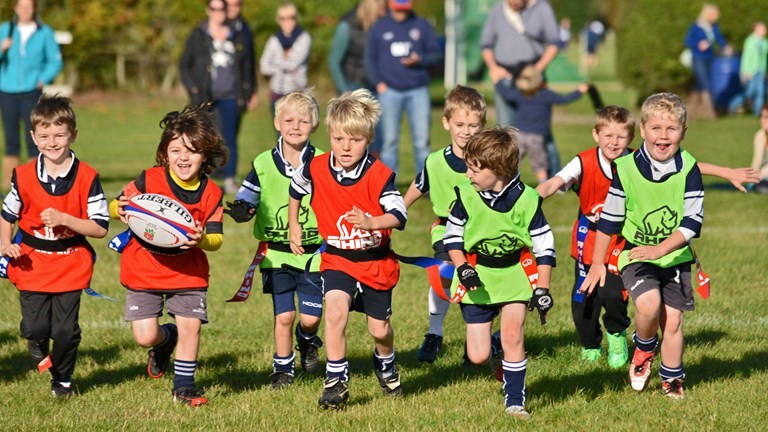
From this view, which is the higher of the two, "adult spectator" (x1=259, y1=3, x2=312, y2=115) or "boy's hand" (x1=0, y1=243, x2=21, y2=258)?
"adult spectator" (x1=259, y1=3, x2=312, y2=115)

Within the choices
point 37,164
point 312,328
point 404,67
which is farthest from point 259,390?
point 404,67

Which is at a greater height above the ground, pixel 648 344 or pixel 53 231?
pixel 53 231

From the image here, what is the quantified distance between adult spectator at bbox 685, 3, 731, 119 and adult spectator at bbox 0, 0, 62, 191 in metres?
15.3

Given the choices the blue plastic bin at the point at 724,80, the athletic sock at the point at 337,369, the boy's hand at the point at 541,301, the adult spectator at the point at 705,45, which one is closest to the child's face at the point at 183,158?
the athletic sock at the point at 337,369

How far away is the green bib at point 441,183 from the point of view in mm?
7266

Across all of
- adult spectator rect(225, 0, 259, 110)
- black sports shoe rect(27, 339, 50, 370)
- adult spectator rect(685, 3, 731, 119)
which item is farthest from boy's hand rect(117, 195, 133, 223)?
adult spectator rect(685, 3, 731, 119)

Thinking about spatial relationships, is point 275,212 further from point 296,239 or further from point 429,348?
point 429,348

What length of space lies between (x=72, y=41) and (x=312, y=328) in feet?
73.3

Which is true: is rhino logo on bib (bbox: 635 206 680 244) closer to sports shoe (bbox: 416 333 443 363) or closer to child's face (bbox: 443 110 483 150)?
child's face (bbox: 443 110 483 150)

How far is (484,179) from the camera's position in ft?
20.1

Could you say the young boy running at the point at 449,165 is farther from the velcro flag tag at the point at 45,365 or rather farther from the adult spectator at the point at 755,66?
the adult spectator at the point at 755,66

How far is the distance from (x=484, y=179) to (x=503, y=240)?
14.0 inches

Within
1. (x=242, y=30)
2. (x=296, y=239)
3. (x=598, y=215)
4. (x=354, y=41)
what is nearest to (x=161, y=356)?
(x=296, y=239)

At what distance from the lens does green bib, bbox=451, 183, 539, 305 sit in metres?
6.18
